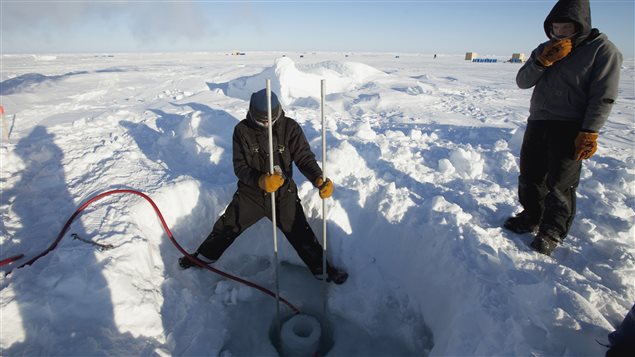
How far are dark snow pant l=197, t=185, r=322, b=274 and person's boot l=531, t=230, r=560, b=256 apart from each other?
2.04 meters

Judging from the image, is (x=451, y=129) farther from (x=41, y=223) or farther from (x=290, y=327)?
(x=41, y=223)

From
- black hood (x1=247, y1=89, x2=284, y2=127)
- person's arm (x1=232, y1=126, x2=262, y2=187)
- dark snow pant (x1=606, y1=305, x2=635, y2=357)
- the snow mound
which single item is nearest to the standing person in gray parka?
dark snow pant (x1=606, y1=305, x2=635, y2=357)

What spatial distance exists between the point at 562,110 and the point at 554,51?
1.63ft

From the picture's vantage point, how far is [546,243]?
118 inches

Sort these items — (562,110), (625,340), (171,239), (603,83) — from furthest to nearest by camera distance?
(171,239) < (562,110) < (603,83) < (625,340)

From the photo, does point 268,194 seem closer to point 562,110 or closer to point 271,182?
point 271,182

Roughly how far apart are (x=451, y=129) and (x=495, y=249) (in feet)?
17.1

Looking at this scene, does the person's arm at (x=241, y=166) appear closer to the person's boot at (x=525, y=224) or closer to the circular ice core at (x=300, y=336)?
the circular ice core at (x=300, y=336)

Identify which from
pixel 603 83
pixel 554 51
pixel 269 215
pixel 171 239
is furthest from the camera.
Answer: pixel 171 239

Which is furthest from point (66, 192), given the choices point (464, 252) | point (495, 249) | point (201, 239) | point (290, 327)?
point (495, 249)

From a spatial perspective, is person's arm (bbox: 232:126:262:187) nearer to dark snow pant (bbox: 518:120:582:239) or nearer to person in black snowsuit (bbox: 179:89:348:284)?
person in black snowsuit (bbox: 179:89:348:284)

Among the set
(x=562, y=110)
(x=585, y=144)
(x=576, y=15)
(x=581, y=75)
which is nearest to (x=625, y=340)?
(x=585, y=144)

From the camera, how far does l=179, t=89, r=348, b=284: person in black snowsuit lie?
333 cm

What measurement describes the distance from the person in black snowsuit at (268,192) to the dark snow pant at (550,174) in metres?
2.00
